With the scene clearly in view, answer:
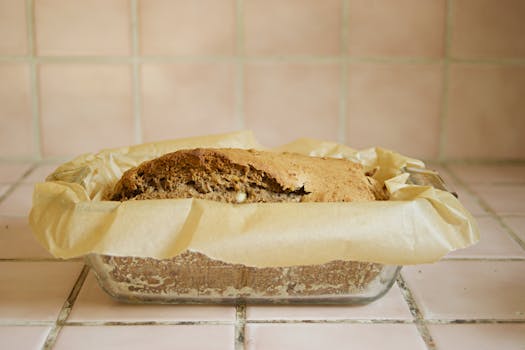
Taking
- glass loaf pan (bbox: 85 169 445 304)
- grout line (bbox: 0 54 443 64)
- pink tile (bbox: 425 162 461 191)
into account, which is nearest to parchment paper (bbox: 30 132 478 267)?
glass loaf pan (bbox: 85 169 445 304)

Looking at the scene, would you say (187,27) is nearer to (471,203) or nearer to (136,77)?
(136,77)

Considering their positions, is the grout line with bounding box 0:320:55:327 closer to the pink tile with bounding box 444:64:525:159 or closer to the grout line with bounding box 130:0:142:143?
the grout line with bounding box 130:0:142:143

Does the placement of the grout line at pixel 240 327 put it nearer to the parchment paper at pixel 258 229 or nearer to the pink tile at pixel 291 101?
the parchment paper at pixel 258 229

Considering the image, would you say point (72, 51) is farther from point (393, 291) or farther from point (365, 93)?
point (393, 291)

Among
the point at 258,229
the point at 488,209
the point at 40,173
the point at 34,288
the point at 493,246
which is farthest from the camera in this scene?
the point at 40,173

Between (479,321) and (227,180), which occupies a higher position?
(227,180)

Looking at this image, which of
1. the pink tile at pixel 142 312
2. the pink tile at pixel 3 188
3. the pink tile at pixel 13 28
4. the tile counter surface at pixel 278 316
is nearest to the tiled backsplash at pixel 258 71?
the pink tile at pixel 13 28

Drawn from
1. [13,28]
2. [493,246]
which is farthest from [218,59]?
[493,246]
